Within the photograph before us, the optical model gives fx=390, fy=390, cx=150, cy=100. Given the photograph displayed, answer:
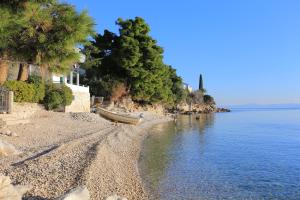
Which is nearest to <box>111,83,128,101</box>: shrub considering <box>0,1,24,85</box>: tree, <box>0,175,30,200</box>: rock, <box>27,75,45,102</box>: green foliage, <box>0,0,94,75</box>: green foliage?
<box>27,75,45,102</box>: green foliage

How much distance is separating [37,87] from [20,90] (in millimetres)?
2410

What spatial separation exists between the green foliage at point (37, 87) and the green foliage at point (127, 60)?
23.3 meters

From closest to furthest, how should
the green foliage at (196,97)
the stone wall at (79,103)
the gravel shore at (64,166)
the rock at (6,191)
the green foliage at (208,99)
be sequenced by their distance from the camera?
1. the rock at (6,191)
2. the gravel shore at (64,166)
3. the stone wall at (79,103)
4. the green foliage at (196,97)
5. the green foliage at (208,99)

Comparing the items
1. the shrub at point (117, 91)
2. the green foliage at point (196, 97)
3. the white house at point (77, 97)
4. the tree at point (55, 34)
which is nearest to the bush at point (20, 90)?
the tree at point (55, 34)

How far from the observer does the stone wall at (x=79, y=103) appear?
3234 centimetres

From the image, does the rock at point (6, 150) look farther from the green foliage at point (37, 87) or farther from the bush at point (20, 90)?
the green foliage at point (37, 87)

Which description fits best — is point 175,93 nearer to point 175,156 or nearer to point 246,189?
point 175,156

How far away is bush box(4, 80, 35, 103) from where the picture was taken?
2267 centimetres

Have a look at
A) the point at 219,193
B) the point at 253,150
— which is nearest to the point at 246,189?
the point at 219,193

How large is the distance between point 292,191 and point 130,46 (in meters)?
38.6

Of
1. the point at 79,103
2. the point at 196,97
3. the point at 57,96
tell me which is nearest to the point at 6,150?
the point at 57,96

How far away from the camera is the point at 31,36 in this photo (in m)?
16.9

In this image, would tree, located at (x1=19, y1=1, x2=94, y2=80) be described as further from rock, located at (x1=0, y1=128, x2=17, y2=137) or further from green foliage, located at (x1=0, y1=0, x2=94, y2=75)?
rock, located at (x1=0, y1=128, x2=17, y2=137)

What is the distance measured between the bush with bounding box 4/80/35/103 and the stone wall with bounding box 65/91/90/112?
6.79 metres
